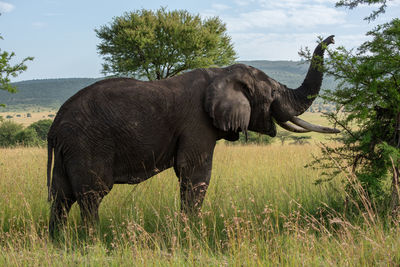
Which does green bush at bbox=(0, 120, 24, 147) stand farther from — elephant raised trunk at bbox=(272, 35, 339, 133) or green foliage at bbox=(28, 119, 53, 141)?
elephant raised trunk at bbox=(272, 35, 339, 133)

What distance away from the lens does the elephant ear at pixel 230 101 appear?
219 inches

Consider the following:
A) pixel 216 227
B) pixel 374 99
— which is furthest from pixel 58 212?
pixel 374 99

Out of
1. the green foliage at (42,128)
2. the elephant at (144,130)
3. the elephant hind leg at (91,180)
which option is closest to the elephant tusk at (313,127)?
the elephant at (144,130)

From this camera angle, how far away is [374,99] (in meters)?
5.74

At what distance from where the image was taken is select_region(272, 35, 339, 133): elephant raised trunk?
6.20 metres

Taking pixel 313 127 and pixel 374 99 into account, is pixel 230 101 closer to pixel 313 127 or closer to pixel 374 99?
pixel 313 127

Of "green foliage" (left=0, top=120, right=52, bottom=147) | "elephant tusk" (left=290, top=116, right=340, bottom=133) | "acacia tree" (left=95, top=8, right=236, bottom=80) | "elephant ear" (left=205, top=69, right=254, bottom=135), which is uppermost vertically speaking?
"acacia tree" (left=95, top=8, right=236, bottom=80)

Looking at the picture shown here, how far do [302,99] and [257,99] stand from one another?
831 mm

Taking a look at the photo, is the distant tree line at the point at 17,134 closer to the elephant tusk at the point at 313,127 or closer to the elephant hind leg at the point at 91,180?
the elephant hind leg at the point at 91,180

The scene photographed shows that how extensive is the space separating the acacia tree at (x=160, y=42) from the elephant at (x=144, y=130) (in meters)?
22.0

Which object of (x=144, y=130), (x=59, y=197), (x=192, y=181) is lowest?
(x=59, y=197)

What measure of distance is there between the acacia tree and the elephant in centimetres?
2202

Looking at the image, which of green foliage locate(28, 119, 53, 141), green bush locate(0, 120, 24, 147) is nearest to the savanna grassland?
green bush locate(0, 120, 24, 147)

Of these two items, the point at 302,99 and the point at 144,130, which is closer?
the point at 144,130
